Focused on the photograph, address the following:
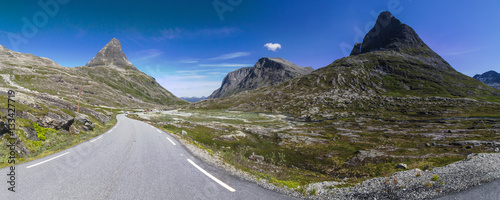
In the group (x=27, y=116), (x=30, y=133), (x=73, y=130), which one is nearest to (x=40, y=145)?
(x=30, y=133)

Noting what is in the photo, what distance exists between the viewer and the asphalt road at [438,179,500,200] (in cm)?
721

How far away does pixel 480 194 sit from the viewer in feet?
24.2

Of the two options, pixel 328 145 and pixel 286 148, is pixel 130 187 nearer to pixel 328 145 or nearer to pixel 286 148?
pixel 286 148

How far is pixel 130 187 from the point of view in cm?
780

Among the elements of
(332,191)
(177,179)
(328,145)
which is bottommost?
(328,145)

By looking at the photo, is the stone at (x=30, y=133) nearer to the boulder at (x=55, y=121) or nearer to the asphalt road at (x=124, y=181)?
the boulder at (x=55, y=121)

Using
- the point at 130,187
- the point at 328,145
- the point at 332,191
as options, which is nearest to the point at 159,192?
the point at 130,187

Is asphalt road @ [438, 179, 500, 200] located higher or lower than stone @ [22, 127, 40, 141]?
lower

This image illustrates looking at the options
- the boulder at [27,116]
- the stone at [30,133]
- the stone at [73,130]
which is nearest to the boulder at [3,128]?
the stone at [30,133]

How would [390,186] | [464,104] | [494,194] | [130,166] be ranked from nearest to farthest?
[494,194] < [390,186] < [130,166] < [464,104]

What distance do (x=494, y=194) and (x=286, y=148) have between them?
41338mm

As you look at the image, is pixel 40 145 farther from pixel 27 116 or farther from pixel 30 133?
pixel 27 116

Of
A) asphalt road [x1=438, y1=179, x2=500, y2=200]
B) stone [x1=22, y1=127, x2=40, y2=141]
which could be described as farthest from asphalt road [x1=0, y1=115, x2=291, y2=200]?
stone [x1=22, y1=127, x2=40, y2=141]

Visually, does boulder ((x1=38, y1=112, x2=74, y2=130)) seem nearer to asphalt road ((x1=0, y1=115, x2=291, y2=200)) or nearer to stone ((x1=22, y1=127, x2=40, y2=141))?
stone ((x1=22, y1=127, x2=40, y2=141))
